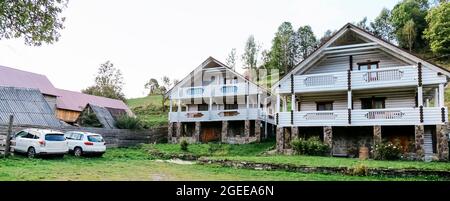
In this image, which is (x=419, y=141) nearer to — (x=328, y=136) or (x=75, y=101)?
(x=328, y=136)

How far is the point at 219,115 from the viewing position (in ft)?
108

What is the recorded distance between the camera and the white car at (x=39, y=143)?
1756 cm

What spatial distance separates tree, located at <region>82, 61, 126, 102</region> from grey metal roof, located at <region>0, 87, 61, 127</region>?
104ft

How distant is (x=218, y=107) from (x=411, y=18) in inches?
2058

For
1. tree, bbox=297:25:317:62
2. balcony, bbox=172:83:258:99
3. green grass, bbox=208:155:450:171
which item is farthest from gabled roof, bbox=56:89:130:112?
tree, bbox=297:25:317:62

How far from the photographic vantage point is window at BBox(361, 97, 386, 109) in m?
23.9

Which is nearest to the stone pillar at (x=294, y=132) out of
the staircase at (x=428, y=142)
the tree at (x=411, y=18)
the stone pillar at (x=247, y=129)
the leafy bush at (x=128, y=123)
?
the stone pillar at (x=247, y=129)

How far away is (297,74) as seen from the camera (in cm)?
2536

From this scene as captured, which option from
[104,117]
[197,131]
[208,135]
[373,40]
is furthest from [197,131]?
[373,40]

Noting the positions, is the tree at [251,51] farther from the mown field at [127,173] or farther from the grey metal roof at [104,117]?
the mown field at [127,173]

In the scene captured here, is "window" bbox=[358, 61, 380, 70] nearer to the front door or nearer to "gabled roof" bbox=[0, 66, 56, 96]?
the front door

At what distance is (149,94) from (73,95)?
34.9 metres
